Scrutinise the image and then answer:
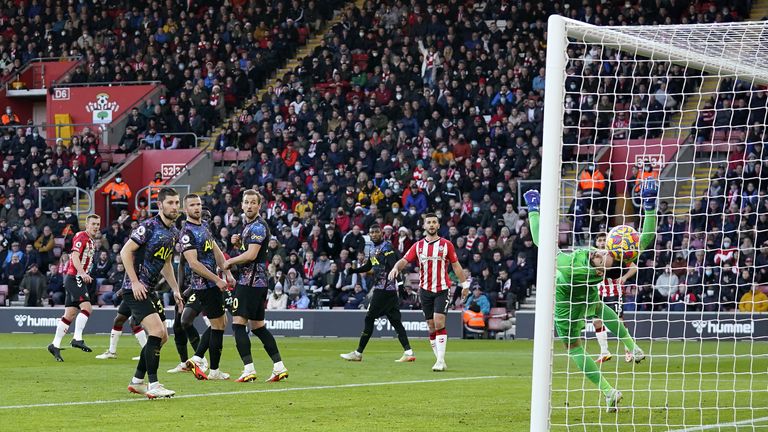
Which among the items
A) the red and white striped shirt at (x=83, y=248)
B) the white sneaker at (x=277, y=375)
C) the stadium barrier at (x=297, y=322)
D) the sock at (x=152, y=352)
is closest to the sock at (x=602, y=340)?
the white sneaker at (x=277, y=375)

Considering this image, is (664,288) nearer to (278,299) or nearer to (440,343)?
(440,343)

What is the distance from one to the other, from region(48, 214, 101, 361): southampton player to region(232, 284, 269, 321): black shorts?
213 inches

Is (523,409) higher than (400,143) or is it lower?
lower

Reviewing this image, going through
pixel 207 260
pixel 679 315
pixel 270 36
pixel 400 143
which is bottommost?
pixel 679 315

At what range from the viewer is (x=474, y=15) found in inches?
1371

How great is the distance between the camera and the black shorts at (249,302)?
1373 cm

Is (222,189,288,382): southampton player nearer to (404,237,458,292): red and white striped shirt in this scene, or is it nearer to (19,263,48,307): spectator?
(404,237,458,292): red and white striped shirt

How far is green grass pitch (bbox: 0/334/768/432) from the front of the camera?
1016 centimetres

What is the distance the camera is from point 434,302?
56.9 feet

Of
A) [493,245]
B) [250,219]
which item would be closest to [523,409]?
[250,219]

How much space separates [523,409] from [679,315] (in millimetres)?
14108

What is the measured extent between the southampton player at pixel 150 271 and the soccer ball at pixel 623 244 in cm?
433

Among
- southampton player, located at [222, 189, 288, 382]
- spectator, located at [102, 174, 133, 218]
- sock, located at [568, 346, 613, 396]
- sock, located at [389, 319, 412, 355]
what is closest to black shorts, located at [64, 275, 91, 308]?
sock, located at [389, 319, 412, 355]

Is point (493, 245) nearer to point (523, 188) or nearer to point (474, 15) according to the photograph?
point (523, 188)
